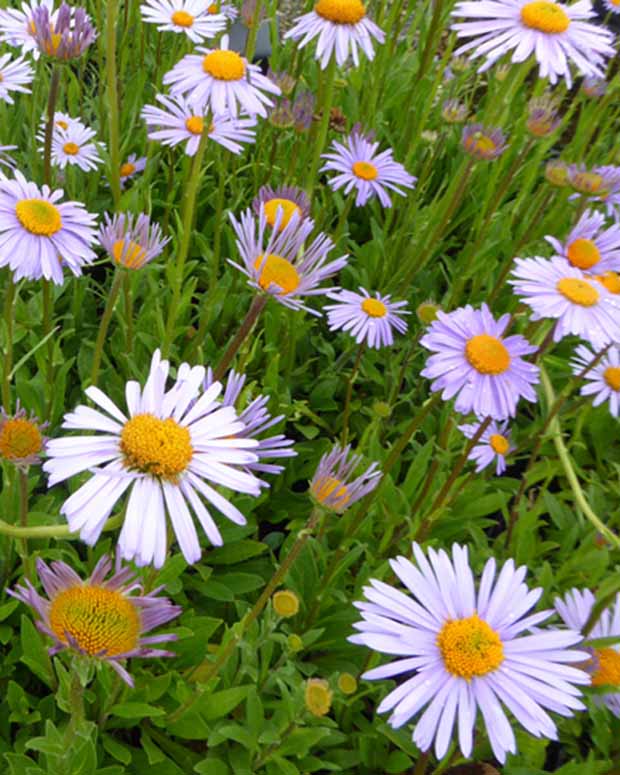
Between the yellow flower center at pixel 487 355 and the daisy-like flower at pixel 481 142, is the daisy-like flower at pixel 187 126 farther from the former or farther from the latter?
the yellow flower center at pixel 487 355

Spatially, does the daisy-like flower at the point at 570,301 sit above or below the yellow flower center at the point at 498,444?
above

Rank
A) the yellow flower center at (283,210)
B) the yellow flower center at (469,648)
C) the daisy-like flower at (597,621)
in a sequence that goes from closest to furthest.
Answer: the yellow flower center at (469,648) < the daisy-like flower at (597,621) < the yellow flower center at (283,210)

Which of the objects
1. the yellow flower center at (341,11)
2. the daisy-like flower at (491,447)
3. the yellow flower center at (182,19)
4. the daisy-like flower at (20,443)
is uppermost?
the yellow flower center at (341,11)

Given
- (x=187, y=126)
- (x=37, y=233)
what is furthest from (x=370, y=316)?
(x=37, y=233)

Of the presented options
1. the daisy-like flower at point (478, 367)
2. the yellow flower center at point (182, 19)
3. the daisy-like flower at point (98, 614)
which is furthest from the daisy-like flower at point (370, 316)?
the daisy-like flower at point (98, 614)

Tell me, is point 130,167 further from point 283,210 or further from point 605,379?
point 605,379

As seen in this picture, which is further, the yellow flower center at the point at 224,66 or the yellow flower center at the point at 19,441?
the yellow flower center at the point at 224,66

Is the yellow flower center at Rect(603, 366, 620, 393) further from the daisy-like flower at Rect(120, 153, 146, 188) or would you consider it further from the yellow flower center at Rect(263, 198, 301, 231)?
the daisy-like flower at Rect(120, 153, 146, 188)
